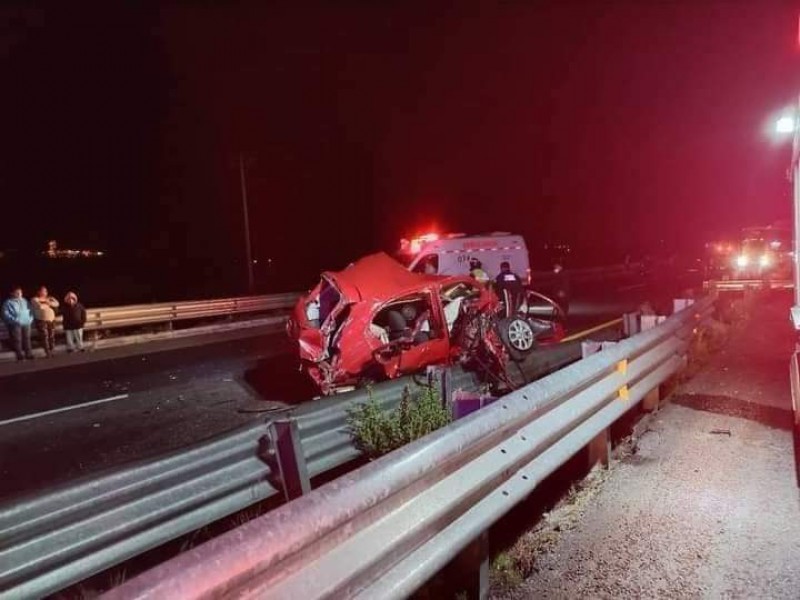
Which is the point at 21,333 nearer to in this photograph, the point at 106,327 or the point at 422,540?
the point at 106,327

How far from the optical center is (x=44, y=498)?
3.22m

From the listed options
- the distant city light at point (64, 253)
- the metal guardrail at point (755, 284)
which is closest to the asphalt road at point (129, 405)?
the metal guardrail at point (755, 284)

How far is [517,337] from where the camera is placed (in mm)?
9977

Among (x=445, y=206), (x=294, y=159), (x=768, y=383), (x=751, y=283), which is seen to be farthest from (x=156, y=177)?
(x=768, y=383)

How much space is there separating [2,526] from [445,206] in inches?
2728

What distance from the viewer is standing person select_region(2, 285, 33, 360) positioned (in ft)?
48.2

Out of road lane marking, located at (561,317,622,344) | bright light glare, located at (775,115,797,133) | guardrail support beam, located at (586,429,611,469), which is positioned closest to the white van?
road lane marking, located at (561,317,622,344)

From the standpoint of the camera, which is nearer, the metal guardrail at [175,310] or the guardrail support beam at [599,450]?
the guardrail support beam at [599,450]

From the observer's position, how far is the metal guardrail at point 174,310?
17.2 metres

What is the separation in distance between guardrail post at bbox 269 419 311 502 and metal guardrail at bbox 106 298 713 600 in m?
1.25

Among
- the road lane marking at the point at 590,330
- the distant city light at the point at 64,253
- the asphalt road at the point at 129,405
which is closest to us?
the asphalt road at the point at 129,405

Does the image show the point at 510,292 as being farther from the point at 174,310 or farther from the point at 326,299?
the point at 174,310

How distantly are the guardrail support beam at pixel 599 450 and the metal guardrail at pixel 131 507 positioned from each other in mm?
2063

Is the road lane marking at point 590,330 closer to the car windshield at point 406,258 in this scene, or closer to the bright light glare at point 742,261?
the car windshield at point 406,258
